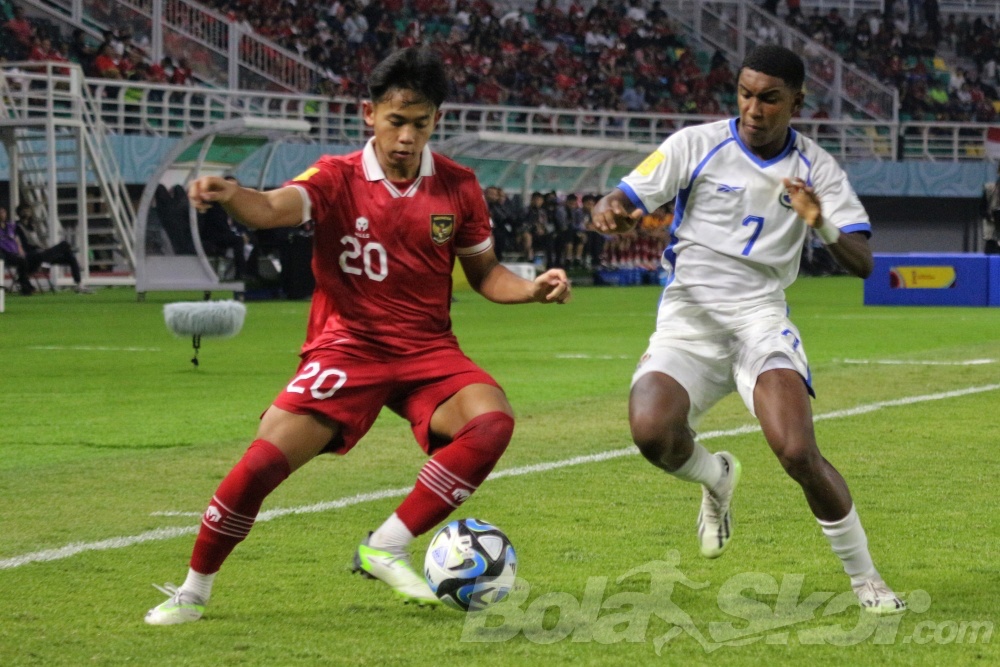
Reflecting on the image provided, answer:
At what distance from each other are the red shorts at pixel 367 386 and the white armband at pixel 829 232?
45.8 inches

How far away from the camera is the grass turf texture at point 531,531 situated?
A: 438 cm

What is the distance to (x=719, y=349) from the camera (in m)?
5.41

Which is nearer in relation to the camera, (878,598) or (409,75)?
(878,598)

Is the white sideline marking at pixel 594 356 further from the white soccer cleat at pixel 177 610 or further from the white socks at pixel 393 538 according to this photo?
the white soccer cleat at pixel 177 610

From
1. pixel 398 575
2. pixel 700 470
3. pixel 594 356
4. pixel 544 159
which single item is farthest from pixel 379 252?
pixel 544 159

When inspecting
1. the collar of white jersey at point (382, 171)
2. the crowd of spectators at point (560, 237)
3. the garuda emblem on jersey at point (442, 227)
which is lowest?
the crowd of spectators at point (560, 237)

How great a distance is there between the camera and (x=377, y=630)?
454 cm

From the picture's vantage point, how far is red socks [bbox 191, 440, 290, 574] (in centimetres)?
468

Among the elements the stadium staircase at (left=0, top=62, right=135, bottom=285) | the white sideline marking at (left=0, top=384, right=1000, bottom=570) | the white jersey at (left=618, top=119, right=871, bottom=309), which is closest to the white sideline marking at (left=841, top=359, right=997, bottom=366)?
the white sideline marking at (left=0, top=384, right=1000, bottom=570)

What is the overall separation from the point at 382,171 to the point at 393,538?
119cm

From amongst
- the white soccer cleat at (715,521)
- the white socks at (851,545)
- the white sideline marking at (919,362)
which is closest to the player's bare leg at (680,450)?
the white soccer cleat at (715,521)

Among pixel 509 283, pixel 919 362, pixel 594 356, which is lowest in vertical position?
pixel 594 356

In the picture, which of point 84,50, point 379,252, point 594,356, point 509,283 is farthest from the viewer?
point 84,50

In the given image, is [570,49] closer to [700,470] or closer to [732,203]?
[732,203]
